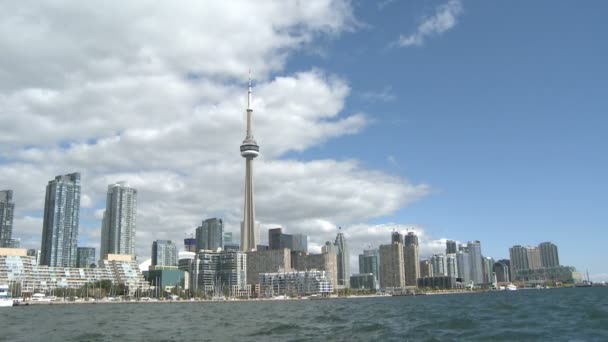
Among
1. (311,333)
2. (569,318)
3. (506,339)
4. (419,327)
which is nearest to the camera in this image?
(506,339)

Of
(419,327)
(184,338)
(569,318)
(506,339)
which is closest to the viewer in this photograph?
(506,339)

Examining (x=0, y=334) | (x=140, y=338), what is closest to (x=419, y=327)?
(x=140, y=338)

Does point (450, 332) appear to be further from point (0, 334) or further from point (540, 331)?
point (0, 334)

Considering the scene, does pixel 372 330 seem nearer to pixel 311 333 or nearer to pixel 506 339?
pixel 311 333

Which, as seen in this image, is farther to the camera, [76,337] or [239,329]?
[239,329]

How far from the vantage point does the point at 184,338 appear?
67.8m

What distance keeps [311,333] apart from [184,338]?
15786 millimetres

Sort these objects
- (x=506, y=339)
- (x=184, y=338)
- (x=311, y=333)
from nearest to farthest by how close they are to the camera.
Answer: (x=506, y=339), (x=184, y=338), (x=311, y=333)

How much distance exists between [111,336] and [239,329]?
18163 millimetres

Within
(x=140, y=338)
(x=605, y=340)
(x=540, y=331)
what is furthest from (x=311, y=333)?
(x=605, y=340)

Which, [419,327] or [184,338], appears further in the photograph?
[419,327]

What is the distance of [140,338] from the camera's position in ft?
223

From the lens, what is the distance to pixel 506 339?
61656 mm

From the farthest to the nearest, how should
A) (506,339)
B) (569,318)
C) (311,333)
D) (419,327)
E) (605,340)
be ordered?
(569,318) < (419,327) < (311,333) < (506,339) < (605,340)
